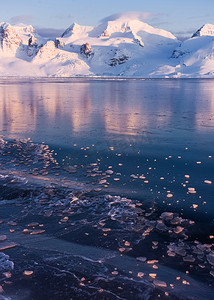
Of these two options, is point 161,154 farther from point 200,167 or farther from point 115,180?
point 115,180

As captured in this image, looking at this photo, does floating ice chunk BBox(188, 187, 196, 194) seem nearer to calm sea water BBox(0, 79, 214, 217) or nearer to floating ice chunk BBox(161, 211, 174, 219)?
calm sea water BBox(0, 79, 214, 217)

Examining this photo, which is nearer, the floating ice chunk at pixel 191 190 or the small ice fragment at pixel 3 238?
the small ice fragment at pixel 3 238

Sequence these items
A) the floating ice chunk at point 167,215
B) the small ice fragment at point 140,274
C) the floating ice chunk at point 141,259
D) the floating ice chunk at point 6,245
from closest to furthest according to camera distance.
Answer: the small ice fragment at point 140,274 → the floating ice chunk at point 141,259 → the floating ice chunk at point 6,245 → the floating ice chunk at point 167,215

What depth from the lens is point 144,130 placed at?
65.6 feet

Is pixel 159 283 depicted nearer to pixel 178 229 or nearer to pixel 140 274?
pixel 140 274

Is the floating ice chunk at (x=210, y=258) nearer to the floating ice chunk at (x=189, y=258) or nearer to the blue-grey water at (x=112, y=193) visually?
the blue-grey water at (x=112, y=193)

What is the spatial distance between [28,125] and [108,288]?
57.8ft

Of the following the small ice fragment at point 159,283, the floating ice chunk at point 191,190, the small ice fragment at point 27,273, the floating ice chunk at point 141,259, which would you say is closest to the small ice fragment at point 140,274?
the small ice fragment at point 159,283

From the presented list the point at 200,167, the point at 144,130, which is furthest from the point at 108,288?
the point at 144,130

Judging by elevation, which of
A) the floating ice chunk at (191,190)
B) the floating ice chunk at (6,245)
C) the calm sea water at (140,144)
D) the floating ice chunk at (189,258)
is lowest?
the floating ice chunk at (6,245)

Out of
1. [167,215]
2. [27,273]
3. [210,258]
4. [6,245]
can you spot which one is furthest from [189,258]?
[6,245]

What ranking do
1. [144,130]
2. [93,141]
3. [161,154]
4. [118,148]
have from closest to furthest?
[161,154]
[118,148]
[93,141]
[144,130]

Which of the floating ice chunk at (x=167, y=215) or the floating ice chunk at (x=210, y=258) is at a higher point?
the floating ice chunk at (x=167, y=215)

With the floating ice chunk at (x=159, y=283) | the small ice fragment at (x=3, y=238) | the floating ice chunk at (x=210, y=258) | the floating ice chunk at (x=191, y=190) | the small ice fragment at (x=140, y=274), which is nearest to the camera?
the floating ice chunk at (x=159, y=283)
